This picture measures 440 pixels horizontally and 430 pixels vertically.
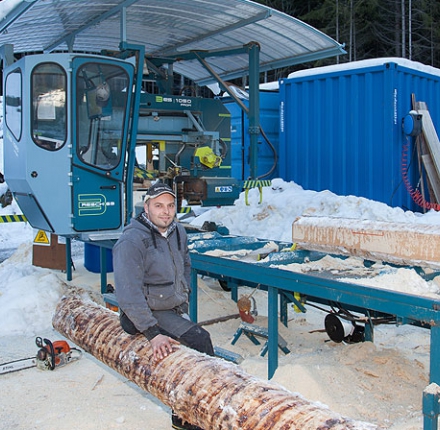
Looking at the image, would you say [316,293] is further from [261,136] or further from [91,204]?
[261,136]

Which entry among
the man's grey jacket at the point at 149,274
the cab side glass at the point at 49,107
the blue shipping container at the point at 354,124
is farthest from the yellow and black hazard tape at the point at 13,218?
the blue shipping container at the point at 354,124

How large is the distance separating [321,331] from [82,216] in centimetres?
304

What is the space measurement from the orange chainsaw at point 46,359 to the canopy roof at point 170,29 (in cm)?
345

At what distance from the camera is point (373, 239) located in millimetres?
4766

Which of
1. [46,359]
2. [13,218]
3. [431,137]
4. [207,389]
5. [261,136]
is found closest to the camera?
[207,389]

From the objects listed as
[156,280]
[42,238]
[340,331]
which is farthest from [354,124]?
[156,280]

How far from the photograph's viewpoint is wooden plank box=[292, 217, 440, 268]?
440 centimetres

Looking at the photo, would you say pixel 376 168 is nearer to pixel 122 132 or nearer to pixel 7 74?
pixel 122 132

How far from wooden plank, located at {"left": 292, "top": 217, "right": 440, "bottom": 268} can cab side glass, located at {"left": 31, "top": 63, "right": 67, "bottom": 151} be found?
Result: 300cm

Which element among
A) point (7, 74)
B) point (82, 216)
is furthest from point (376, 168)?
point (7, 74)

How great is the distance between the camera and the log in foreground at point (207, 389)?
9.26ft

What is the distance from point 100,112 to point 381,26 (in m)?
26.6

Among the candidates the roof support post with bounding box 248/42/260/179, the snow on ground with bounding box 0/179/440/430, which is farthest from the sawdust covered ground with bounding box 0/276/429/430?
the roof support post with bounding box 248/42/260/179

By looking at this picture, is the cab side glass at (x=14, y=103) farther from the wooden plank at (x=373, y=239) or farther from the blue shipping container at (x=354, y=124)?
the blue shipping container at (x=354, y=124)
